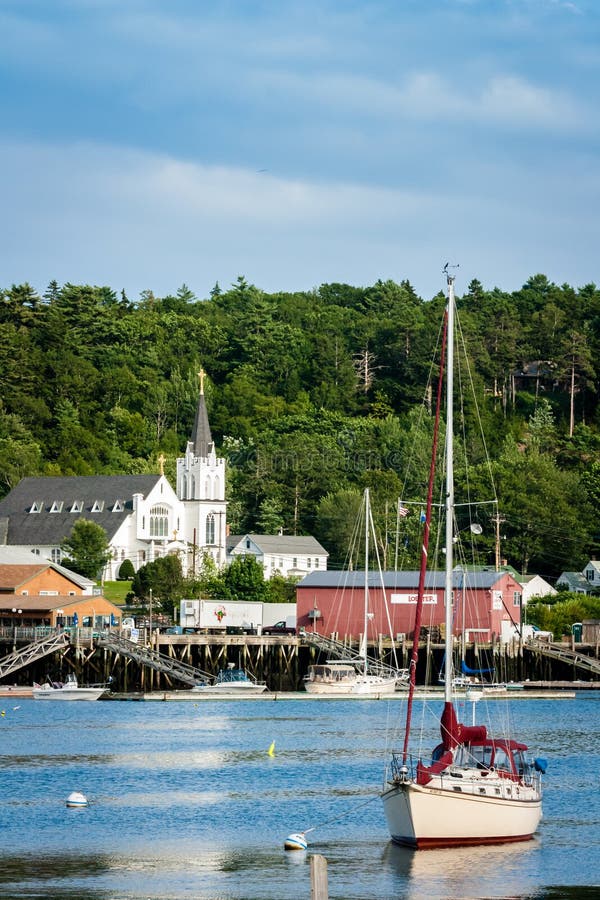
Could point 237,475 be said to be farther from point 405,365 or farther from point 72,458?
point 405,365

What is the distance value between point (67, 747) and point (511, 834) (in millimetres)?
30133

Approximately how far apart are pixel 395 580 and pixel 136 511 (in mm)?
46184

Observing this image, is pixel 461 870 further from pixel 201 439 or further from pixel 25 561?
pixel 201 439

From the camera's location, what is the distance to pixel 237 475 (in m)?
167

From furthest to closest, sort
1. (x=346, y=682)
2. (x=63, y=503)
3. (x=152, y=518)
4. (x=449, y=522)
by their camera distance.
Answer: (x=63, y=503)
(x=152, y=518)
(x=346, y=682)
(x=449, y=522)

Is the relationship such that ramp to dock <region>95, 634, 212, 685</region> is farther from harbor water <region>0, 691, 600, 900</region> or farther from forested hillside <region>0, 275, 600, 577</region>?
forested hillside <region>0, 275, 600, 577</region>

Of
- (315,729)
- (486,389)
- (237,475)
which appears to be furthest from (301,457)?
(315,729)

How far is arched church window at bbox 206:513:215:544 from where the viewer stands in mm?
151500

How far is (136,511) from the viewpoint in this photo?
146 meters

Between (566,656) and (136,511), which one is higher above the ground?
(136,511)

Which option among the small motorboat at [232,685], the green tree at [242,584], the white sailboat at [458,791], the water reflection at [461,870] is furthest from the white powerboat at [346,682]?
the water reflection at [461,870]

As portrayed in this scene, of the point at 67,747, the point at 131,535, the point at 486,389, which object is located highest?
the point at 486,389

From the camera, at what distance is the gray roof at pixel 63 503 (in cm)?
14700

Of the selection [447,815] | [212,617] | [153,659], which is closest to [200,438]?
[212,617]
